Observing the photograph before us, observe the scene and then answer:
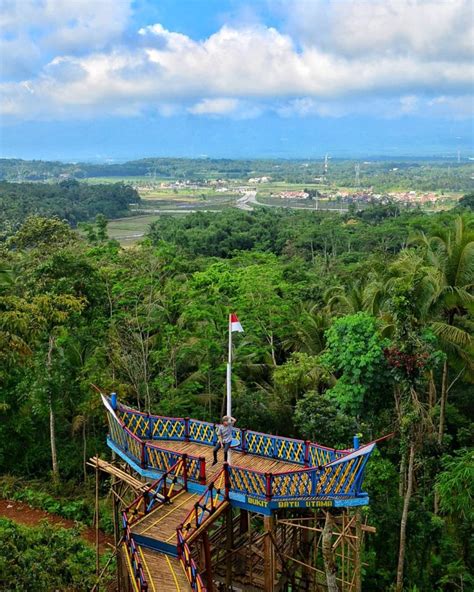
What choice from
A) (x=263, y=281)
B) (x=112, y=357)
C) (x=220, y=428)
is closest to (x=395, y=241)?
(x=263, y=281)

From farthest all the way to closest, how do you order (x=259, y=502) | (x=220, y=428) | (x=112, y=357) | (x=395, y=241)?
(x=395, y=241), (x=112, y=357), (x=220, y=428), (x=259, y=502)

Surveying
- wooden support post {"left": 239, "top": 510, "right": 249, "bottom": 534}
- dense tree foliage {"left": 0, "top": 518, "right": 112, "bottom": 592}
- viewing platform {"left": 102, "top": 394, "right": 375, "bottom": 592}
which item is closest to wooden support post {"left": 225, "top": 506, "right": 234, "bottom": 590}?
viewing platform {"left": 102, "top": 394, "right": 375, "bottom": 592}

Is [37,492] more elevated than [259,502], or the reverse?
[259,502]

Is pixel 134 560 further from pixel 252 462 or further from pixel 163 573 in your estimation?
pixel 252 462

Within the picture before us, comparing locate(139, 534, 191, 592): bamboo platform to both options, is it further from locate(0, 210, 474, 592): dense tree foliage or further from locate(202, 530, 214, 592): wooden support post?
locate(0, 210, 474, 592): dense tree foliage

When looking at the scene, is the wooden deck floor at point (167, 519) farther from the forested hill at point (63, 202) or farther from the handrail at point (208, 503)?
the forested hill at point (63, 202)

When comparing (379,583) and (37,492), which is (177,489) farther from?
(37,492)

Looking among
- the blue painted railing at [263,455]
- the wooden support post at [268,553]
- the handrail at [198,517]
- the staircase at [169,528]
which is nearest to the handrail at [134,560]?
the staircase at [169,528]

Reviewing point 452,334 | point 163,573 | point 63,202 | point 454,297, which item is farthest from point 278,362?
point 63,202
